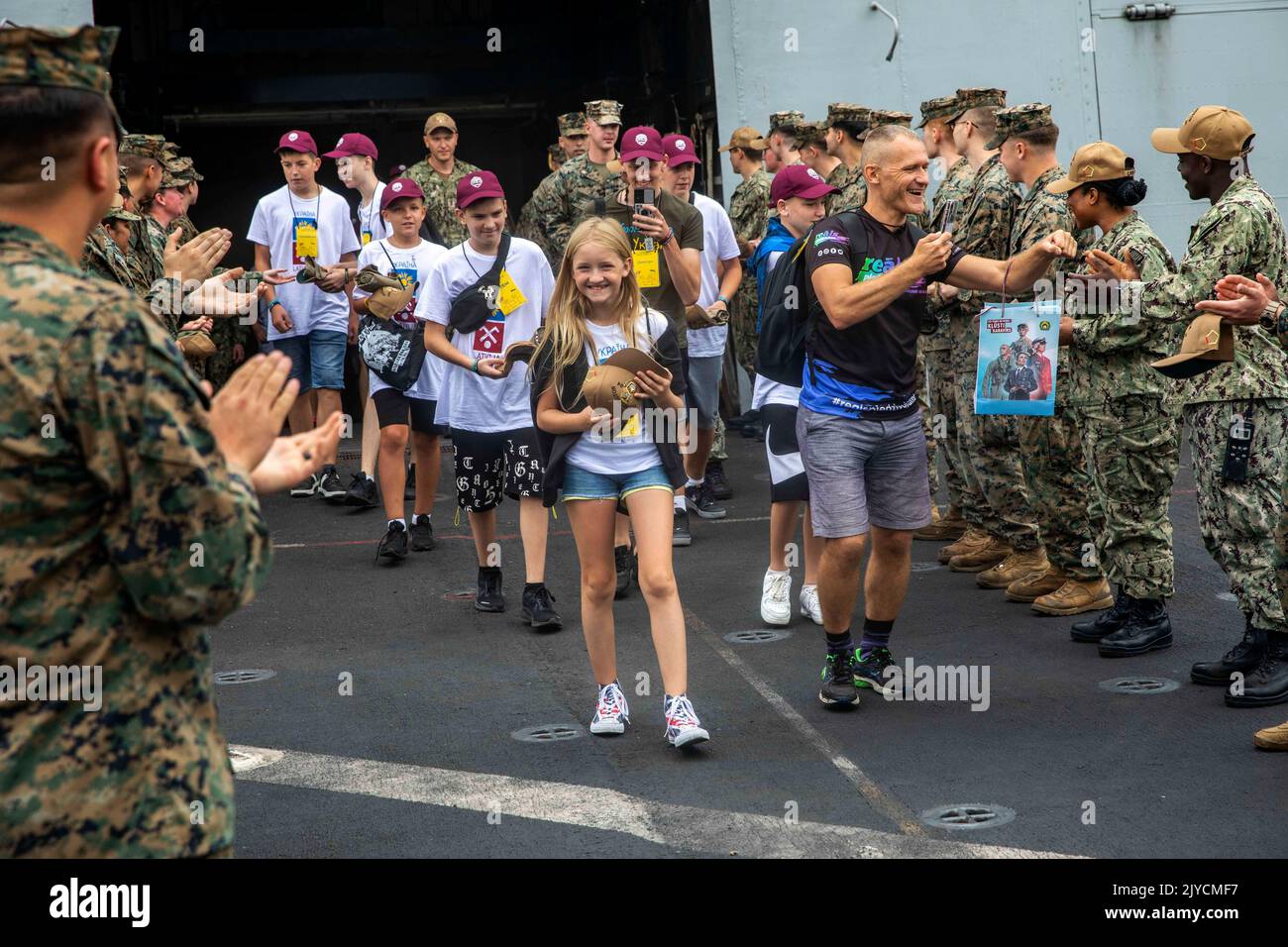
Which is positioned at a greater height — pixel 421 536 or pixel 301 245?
pixel 301 245

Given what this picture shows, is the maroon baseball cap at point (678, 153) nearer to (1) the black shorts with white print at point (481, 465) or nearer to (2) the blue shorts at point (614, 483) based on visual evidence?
(1) the black shorts with white print at point (481, 465)

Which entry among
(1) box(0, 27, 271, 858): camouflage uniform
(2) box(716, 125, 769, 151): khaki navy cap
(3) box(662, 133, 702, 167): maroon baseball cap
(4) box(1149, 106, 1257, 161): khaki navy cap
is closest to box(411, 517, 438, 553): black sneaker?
(3) box(662, 133, 702, 167): maroon baseball cap

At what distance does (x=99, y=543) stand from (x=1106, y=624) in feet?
17.6

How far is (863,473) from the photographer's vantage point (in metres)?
5.95

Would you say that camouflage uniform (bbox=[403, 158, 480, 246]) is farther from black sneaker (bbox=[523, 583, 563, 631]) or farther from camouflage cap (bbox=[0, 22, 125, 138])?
camouflage cap (bbox=[0, 22, 125, 138])

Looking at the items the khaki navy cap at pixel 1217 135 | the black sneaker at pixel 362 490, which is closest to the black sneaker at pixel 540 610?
the black sneaker at pixel 362 490

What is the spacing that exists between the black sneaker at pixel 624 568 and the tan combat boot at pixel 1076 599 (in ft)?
7.02

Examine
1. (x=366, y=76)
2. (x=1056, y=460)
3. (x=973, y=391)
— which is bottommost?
(x=1056, y=460)

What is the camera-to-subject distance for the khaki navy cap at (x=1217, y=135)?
18.7 feet

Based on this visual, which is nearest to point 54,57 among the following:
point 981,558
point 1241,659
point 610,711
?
point 610,711

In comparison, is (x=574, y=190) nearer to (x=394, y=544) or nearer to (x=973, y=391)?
(x=394, y=544)

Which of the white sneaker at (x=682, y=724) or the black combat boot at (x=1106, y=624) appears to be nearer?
the white sneaker at (x=682, y=724)

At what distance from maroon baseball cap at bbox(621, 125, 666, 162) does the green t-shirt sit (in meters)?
0.28
